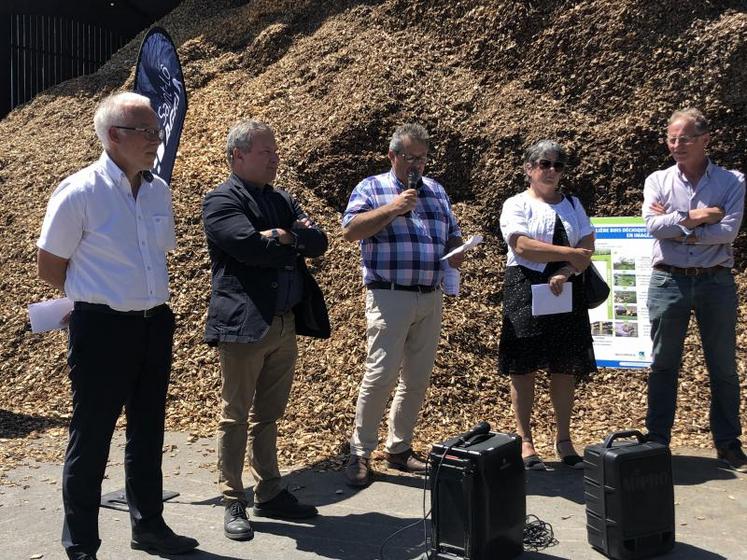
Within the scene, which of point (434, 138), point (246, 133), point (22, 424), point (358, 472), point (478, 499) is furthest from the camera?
point (434, 138)

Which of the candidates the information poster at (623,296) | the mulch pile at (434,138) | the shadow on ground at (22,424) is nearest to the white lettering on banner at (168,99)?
the mulch pile at (434,138)

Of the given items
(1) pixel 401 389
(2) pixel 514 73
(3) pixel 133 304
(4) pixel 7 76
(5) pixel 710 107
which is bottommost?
(1) pixel 401 389

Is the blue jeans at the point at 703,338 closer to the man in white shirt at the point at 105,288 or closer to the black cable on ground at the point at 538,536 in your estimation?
the black cable on ground at the point at 538,536

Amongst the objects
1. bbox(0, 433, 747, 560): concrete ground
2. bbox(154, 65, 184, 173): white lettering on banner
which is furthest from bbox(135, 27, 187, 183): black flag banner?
bbox(0, 433, 747, 560): concrete ground

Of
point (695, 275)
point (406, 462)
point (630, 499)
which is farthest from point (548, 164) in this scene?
point (630, 499)

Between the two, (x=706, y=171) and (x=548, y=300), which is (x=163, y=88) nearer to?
(x=548, y=300)

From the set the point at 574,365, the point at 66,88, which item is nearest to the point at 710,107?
the point at 574,365

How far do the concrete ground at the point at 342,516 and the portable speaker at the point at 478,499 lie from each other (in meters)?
0.23

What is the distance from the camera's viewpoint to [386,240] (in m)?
4.83

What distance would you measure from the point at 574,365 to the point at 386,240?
4.51ft

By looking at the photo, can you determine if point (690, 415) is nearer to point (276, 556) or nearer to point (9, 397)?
point (276, 556)

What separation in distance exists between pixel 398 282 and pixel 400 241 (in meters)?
0.25

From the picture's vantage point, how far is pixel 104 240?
11.5 feet

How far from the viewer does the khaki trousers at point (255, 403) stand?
4051mm
